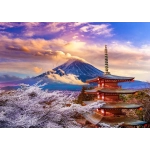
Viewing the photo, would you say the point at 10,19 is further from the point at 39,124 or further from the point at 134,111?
the point at 134,111

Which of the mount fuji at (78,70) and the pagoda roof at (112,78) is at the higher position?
the mount fuji at (78,70)

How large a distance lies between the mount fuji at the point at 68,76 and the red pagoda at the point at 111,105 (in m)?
0.19

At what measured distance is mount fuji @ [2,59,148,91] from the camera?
421 centimetres

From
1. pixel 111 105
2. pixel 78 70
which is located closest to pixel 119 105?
pixel 111 105

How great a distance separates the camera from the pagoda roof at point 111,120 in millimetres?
4008

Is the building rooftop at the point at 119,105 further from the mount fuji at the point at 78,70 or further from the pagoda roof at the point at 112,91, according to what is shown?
the mount fuji at the point at 78,70

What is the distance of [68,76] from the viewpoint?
4.24m

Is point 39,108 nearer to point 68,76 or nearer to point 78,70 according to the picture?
point 68,76

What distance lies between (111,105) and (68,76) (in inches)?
33.9

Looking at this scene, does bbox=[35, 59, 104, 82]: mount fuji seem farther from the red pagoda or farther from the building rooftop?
the building rooftop

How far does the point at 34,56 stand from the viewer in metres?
4.25

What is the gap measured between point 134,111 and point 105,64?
0.91 meters

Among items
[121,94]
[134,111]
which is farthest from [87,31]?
[134,111]

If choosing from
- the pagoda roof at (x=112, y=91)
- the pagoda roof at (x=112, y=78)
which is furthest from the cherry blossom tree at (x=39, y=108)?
the pagoda roof at (x=112, y=78)
